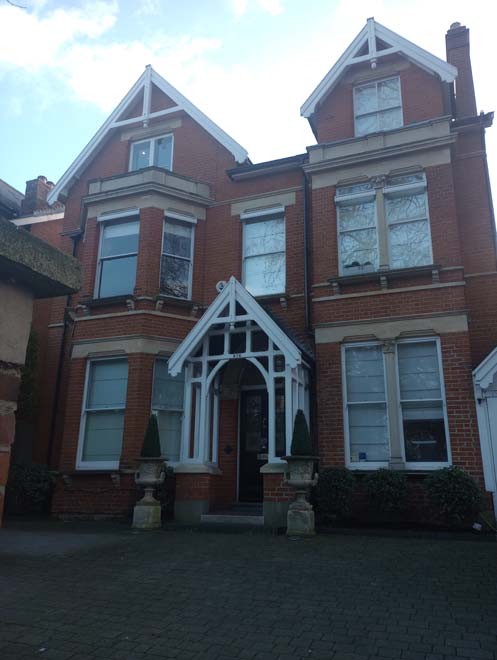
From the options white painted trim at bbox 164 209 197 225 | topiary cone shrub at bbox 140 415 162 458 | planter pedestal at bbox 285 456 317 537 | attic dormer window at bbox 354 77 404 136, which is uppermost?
attic dormer window at bbox 354 77 404 136

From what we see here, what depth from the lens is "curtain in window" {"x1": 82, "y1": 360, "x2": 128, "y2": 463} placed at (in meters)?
12.4

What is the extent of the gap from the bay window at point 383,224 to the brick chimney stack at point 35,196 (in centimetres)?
1068

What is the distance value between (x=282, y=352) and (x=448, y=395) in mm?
3294

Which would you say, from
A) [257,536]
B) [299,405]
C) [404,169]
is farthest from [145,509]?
[404,169]

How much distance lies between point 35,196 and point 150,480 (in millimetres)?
12004

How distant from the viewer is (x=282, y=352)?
1026cm

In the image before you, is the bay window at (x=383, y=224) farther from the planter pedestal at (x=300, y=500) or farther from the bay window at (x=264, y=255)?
the planter pedestal at (x=300, y=500)

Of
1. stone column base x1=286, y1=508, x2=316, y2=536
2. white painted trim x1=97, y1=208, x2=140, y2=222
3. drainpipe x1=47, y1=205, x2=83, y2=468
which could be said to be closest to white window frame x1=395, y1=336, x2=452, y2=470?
stone column base x1=286, y1=508, x2=316, y2=536

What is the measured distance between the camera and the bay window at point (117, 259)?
1358cm

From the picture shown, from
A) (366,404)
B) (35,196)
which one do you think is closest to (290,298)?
(366,404)

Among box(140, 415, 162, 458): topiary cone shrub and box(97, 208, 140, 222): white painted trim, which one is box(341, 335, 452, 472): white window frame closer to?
box(140, 415, 162, 458): topiary cone shrub

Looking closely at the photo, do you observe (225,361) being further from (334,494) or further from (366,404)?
(334,494)

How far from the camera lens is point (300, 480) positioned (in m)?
9.02

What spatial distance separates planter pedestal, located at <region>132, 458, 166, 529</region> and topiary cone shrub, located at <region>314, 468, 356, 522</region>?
3011 millimetres
